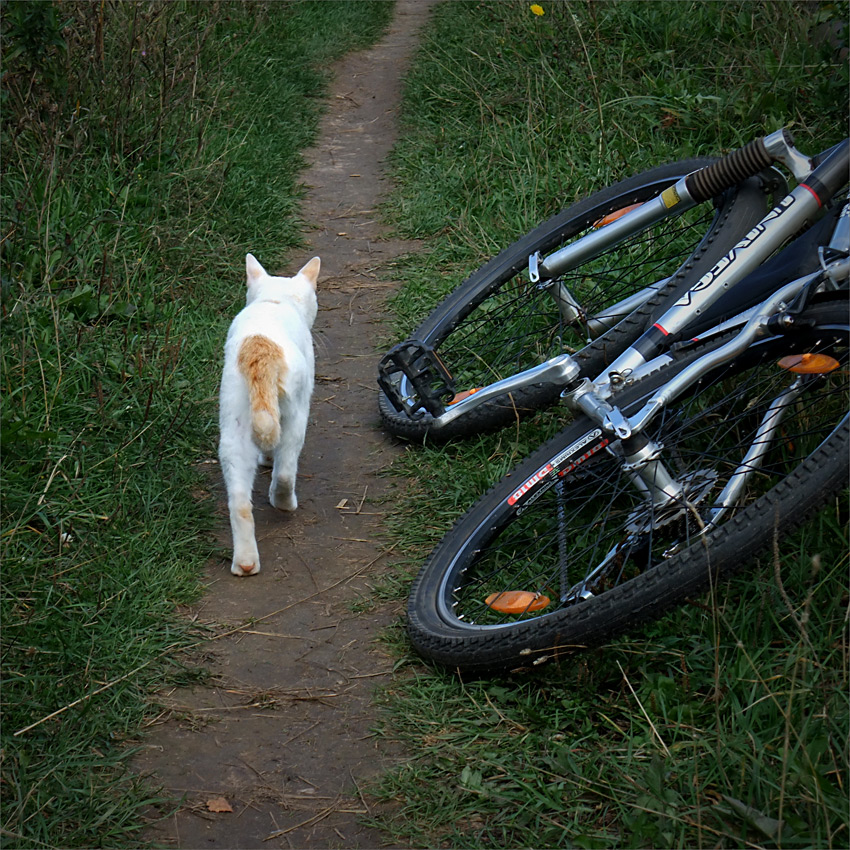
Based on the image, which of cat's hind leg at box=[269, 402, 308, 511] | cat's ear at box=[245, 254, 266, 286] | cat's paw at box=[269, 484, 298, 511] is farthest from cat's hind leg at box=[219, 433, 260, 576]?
cat's ear at box=[245, 254, 266, 286]

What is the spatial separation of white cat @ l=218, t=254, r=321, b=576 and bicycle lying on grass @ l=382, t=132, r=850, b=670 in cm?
70

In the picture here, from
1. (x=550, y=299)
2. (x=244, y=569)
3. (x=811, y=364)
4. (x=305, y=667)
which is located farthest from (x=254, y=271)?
(x=811, y=364)

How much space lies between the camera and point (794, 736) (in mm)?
2205

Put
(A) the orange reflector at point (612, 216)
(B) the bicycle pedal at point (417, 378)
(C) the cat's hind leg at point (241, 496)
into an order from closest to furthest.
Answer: (C) the cat's hind leg at point (241, 496), (B) the bicycle pedal at point (417, 378), (A) the orange reflector at point (612, 216)

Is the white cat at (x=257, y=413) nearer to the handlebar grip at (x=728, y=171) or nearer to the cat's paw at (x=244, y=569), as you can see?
the cat's paw at (x=244, y=569)

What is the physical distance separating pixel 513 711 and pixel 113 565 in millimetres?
1446

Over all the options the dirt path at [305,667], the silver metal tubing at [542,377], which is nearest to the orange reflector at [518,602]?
the dirt path at [305,667]

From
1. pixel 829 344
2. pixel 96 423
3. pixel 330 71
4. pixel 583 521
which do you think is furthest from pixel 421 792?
pixel 330 71

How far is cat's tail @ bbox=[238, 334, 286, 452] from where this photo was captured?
10.5ft

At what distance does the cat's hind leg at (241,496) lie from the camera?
3.28m

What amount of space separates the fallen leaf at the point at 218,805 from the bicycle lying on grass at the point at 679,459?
2.27 ft

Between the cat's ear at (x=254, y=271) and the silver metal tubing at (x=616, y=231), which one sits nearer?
the silver metal tubing at (x=616, y=231)

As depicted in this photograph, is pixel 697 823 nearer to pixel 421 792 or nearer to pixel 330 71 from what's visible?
pixel 421 792

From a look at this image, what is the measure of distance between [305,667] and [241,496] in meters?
0.66
